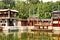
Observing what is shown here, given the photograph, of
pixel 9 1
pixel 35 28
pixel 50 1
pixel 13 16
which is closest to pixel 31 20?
pixel 13 16

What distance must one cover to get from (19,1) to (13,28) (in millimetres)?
33318

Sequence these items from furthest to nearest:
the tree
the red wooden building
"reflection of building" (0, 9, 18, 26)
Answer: the tree
"reflection of building" (0, 9, 18, 26)
the red wooden building

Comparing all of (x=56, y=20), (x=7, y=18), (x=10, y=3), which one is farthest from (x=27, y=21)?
(x=10, y=3)

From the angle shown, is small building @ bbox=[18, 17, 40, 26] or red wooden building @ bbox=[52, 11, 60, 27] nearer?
red wooden building @ bbox=[52, 11, 60, 27]

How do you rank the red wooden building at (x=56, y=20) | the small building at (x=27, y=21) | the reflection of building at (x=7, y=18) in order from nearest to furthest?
the red wooden building at (x=56, y=20) < the reflection of building at (x=7, y=18) < the small building at (x=27, y=21)

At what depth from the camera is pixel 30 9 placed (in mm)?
71688

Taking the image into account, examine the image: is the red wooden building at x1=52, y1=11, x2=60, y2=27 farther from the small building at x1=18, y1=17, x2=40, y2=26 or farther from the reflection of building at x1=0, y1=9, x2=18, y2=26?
the reflection of building at x1=0, y1=9, x2=18, y2=26

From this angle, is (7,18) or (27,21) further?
(27,21)

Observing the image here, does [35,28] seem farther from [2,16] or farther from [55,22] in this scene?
[2,16]

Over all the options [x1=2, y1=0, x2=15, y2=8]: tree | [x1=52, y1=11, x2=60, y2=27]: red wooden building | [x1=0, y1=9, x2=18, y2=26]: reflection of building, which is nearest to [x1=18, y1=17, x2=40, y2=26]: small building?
[x1=0, y1=9, x2=18, y2=26]: reflection of building

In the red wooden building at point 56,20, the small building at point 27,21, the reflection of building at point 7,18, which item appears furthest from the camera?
the small building at point 27,21

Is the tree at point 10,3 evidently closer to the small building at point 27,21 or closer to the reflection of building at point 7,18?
the reflection of building at point 7,18

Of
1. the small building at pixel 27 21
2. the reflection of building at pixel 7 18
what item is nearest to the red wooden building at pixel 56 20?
the small building at pixel 27 21

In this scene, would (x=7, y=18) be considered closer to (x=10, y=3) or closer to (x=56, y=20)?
(x=56, y=20)
